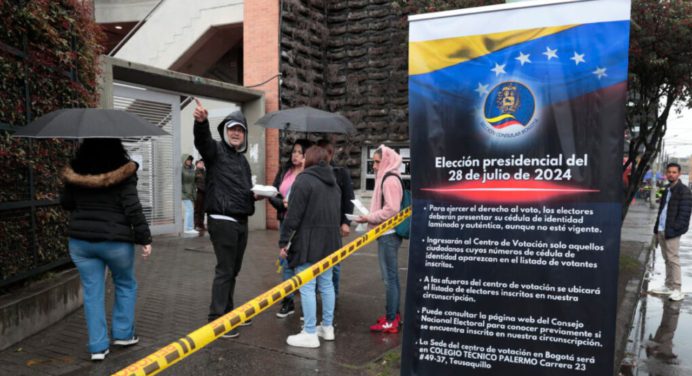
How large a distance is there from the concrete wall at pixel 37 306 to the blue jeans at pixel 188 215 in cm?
538

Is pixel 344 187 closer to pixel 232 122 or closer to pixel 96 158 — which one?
pixel 232 122

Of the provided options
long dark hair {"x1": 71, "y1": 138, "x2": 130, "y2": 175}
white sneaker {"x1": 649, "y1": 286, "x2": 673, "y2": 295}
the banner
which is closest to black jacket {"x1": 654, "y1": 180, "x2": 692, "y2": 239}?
white sneaker {"x1": 649, "y1": 286, "x2": 673, "y2": 295}

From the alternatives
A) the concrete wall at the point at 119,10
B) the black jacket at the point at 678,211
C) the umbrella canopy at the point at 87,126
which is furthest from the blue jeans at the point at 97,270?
the concrete wall at the point at 119,10

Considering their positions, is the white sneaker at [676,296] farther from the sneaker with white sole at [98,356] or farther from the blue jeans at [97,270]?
the sneaker with white sole at [98,356]

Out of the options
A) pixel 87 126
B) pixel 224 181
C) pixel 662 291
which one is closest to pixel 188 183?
pixel 224 181

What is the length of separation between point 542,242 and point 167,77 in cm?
861

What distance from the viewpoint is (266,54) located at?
11758 millimetres

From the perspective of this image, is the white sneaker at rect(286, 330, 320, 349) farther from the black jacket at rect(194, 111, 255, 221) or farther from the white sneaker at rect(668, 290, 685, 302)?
the white sneaker at rect(668, 290, 685, 302)

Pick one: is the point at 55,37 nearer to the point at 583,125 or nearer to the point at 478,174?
the point at 478,174

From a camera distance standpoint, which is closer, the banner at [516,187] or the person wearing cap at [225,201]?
the banner at [516,187]

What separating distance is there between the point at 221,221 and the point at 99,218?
100 cm

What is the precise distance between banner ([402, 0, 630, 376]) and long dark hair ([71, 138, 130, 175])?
263cm

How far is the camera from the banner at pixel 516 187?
88.9 inches

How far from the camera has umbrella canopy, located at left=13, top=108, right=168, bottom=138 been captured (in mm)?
3627
